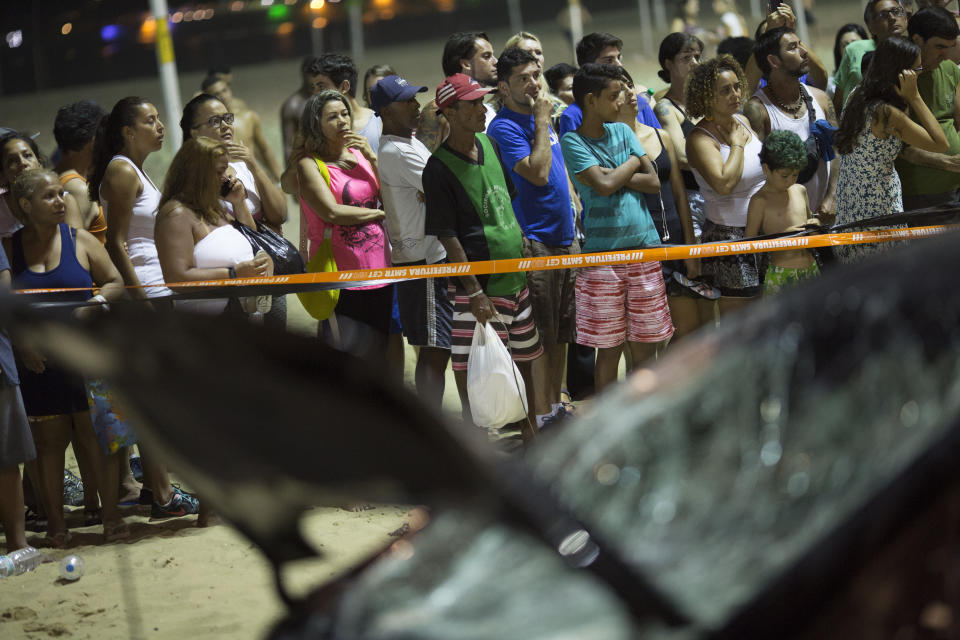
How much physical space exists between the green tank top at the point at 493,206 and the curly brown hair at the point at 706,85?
1436 millimetres

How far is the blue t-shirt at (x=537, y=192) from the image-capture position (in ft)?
20.5

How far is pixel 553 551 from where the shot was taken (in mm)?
1263

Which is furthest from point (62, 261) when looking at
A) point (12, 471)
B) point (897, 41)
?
point (897, 41)

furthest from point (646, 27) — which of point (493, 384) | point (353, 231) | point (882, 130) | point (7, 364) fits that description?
point (7, 364)

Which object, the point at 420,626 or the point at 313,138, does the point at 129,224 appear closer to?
the point at 313,138

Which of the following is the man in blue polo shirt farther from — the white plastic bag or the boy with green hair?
the boy with green hair

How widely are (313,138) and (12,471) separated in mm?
2319

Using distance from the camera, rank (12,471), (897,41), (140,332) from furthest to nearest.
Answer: (897,41) < (12,471) < (140,332)

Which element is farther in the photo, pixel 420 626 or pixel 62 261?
pixel 62 261

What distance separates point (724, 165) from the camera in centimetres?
649

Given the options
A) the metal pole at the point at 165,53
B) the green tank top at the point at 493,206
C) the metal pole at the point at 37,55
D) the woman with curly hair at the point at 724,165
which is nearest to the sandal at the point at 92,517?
the green tank top at the point at 493,206

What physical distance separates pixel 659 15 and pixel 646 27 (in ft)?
2.74

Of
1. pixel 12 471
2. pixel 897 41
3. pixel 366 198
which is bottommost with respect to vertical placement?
pixel 12 471

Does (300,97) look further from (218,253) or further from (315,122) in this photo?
(218,253)
